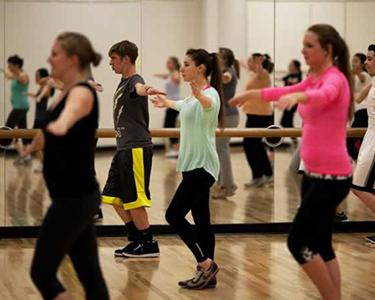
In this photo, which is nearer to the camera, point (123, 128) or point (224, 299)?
point (224, 299)

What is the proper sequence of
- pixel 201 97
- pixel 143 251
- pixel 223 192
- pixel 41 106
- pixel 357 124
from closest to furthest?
pixel 201 97
pixel 143 251
pixel 357 124
pixel 41 106
pixel 223 192

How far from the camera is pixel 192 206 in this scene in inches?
243

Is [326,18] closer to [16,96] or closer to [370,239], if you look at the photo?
[370,239]

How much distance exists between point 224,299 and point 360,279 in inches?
43.6

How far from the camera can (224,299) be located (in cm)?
588

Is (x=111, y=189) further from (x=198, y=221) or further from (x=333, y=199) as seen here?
(x=333, y=199)

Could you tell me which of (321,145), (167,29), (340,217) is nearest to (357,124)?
(340,217)

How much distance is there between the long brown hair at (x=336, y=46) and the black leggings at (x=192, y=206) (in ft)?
4.61

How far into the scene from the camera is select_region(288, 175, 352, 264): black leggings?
4836 mm

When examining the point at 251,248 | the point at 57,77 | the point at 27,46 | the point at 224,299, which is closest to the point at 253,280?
the point at 224,299

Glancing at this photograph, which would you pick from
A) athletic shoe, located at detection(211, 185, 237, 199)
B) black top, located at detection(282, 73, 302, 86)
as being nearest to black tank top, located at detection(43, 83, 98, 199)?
athletic shoe, located at detection(211, 185, 237, 199)

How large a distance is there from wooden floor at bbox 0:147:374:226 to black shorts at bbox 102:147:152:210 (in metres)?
1.13

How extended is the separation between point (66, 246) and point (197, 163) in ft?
6.40

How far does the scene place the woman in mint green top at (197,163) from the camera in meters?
6.11
